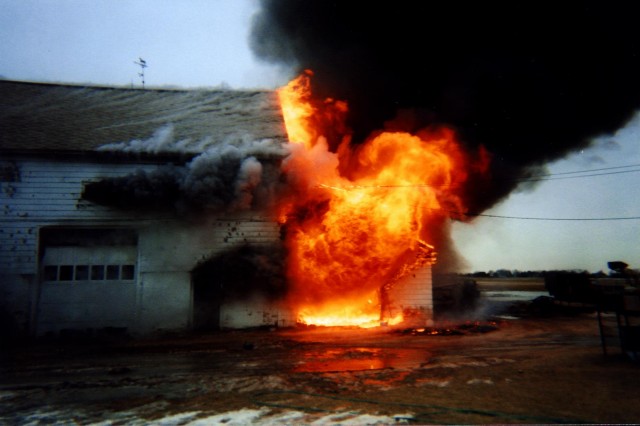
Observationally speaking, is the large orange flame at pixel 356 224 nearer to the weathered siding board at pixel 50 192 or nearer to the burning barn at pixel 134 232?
the burning barn at pixel 134 232

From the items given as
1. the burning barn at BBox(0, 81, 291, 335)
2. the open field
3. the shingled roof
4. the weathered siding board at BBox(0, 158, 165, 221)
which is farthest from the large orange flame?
the open field

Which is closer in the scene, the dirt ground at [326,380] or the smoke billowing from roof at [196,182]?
the dirt ground at [326,380]

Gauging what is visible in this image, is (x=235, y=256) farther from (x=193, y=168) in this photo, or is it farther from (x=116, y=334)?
(x=116, y=334)

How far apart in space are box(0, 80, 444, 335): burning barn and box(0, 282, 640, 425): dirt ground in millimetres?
2179

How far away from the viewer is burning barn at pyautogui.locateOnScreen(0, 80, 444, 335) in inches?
587

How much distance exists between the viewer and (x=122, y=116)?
61.7 ft

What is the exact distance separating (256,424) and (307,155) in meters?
11.6

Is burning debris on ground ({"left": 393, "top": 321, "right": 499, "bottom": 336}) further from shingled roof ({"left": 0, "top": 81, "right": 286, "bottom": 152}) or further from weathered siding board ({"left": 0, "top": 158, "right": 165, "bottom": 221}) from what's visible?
weathered siding board ({"left": 0, "top": 158, "right": 165, "bottom": 221})

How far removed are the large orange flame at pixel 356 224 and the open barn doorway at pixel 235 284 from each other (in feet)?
2.44

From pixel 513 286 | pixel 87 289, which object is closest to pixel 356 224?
pixel 87 289

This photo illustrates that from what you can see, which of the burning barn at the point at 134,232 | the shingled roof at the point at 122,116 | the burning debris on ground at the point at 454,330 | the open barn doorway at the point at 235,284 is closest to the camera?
the burning debris on ground at the point at 454,330

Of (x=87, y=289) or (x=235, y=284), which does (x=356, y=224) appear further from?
(x=87, y=289)

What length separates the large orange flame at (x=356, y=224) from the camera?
15.8 meters

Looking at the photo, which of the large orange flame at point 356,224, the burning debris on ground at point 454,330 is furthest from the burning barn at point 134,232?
the burning debris on ground at point 454,330
